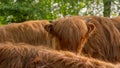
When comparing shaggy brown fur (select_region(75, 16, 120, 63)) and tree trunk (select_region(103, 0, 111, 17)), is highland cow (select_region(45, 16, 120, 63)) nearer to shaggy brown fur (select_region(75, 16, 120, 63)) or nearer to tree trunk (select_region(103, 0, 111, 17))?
shaggy brown fur (select_region(75, 16, 120, 63))

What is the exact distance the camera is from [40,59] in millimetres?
2535

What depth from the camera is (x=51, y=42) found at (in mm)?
5168

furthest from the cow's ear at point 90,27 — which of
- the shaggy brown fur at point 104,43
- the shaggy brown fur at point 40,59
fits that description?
the shaggy brown fur at point 40,59

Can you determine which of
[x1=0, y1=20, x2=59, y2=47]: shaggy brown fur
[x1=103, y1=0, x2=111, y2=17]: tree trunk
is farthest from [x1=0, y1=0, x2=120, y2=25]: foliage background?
[x1=0, y1=20, x2=59, y2=47]: shaggy brown fur

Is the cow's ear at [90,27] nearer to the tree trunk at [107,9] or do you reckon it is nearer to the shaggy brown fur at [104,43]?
the shaggy brown fur at [104,43]

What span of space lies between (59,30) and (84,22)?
401 mm

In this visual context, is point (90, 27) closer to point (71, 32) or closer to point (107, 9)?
point (71, 32)

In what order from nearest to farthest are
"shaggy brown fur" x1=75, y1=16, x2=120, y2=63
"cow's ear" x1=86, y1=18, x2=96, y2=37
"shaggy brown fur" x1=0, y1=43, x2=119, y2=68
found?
"shaggy brown fur" x1=0, y1=43, x2=119, y2=68 < "cow's ear" x1=86, y1=18, x2=96, y2=37 < "shaggy brown fur" x1=75, y1=16, x2=120, y2=63

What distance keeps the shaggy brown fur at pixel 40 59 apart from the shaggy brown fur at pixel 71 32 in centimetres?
221

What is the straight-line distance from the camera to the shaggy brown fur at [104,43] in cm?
527

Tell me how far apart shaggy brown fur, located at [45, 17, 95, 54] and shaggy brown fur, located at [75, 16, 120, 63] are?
0.22 metres

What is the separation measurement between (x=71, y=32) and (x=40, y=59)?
242 cm

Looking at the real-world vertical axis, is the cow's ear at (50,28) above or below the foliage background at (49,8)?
above

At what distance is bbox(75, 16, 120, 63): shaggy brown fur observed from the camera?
5268 millimetres
